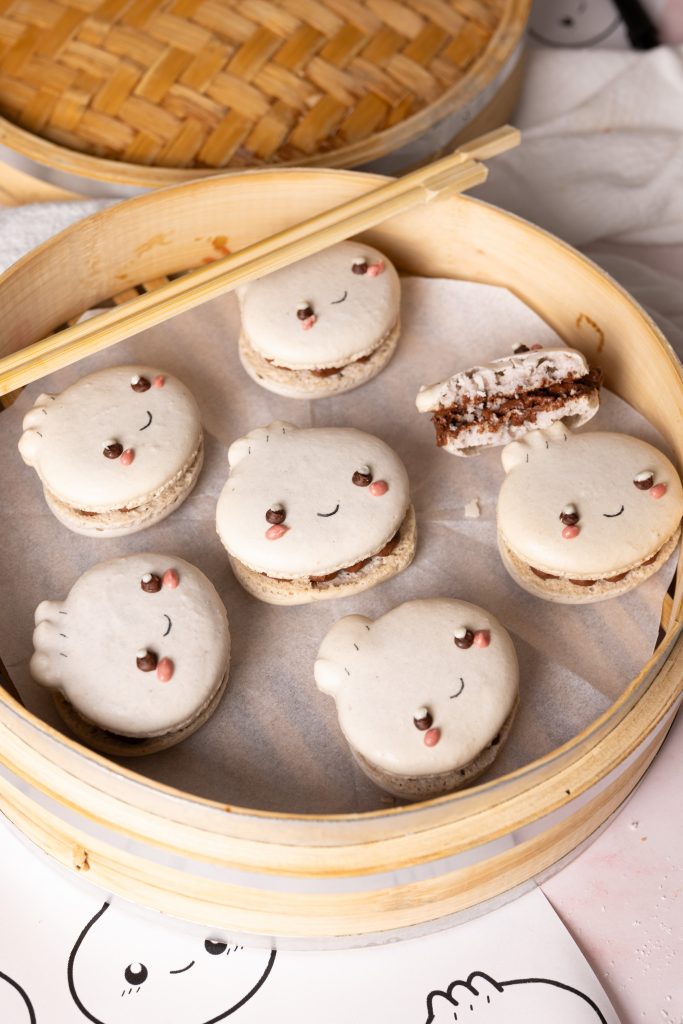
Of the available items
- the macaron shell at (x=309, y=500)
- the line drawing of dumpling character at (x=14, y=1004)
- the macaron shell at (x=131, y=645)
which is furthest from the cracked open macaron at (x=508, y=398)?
the line drawing of dumpling character at (x=14, y=1004)

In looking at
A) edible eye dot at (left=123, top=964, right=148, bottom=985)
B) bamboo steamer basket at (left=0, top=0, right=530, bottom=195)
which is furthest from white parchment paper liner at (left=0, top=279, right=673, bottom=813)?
bamboo steamer basket at (left=0, top=0, right=530, bottom=195)

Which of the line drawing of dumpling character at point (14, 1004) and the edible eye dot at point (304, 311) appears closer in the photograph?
the line drawing of dumpling character at point (14, 1004)

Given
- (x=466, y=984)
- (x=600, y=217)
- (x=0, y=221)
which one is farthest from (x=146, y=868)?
(x=600, y=217)

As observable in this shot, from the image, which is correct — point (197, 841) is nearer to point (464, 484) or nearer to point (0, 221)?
point (464, 484)

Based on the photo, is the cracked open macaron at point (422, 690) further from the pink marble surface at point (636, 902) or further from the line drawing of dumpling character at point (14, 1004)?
the line drawing of dumpling character at point (14, 1004)

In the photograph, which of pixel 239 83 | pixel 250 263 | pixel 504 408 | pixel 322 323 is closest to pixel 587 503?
pixel 504 408

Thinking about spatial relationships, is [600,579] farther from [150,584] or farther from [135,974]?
[135,974]

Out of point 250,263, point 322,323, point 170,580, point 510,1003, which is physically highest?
point 250,263
